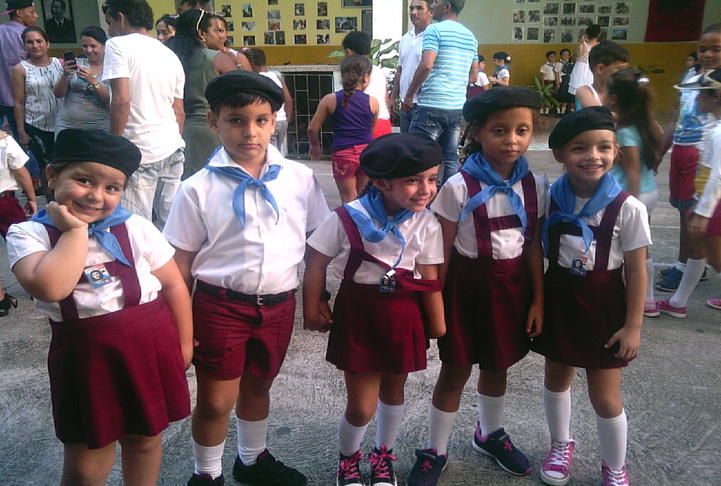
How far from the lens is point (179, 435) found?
254 cm

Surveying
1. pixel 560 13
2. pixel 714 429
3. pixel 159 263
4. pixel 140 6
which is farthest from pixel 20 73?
pixel 560 13

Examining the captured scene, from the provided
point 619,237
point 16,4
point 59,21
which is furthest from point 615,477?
point 59,21

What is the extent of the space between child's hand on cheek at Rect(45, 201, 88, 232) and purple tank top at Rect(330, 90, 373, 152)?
3.34m

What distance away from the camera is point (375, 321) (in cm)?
198

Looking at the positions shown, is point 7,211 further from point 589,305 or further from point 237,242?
point 589,305

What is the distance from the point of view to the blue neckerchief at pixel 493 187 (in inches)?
79.1

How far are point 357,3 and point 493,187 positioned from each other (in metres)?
10.0

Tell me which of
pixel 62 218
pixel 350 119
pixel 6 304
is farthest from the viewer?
pixel 350 119

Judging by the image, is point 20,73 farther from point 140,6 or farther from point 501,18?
point 501,18

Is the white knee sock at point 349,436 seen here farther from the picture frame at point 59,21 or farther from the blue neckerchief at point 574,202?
the picture frame at point 59,21

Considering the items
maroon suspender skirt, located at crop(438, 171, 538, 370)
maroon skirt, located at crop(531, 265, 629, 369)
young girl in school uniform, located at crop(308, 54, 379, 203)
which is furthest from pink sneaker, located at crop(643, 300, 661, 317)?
young girl in school uniform, located at crop(308, 54, 379, 203)

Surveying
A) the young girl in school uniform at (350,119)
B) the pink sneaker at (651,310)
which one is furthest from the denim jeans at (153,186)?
the pink sneaker at (651,310)

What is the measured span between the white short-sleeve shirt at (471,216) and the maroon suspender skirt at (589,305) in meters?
0.16

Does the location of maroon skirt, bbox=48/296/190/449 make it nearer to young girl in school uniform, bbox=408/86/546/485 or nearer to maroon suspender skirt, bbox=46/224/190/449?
maroon suspender skirt, bbox=46/224/190/449
